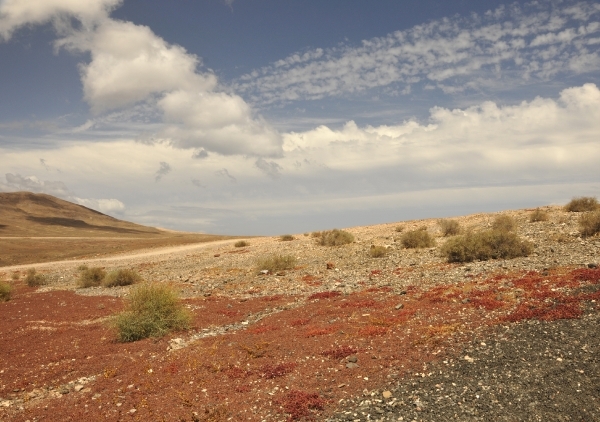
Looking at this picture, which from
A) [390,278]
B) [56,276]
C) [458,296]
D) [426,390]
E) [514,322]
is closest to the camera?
[426,390]

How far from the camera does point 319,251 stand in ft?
130

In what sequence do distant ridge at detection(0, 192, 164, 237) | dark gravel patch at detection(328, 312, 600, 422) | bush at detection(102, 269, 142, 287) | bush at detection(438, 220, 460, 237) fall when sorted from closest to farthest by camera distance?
dark gravel patch at detection(328, 312, 600, 422)
bush at detection(102, 269, 142, 287)
bush at detection(438, 220, 460, 237)
distant ridge at detection(0, 192, 164, 237)

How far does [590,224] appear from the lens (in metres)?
26.6

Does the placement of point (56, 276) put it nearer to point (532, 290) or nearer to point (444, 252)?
point (444, 252)

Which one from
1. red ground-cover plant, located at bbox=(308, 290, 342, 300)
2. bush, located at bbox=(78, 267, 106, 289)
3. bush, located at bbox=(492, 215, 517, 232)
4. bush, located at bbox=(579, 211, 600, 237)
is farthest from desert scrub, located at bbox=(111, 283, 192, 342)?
bush, located at bbox=(492, 215, 517, 232)

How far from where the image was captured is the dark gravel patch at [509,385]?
8891 mm

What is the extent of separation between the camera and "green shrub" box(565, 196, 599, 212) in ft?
124

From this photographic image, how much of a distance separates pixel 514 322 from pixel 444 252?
14885 mm

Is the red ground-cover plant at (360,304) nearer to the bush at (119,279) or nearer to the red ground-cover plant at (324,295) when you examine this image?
the red ground-cover plant at (324,295)

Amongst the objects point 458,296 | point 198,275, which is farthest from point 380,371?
point 198,275

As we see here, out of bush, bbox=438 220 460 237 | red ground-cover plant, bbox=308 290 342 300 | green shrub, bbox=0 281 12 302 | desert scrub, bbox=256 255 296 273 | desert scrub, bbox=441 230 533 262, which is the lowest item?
green shrub, bbox=0 281 12 302

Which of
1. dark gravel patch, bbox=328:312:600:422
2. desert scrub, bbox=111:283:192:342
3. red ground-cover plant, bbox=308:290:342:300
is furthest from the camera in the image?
red ground-cover plant, bbox=308:290:342:300

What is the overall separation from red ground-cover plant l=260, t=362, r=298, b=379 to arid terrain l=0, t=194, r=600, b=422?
5 cm

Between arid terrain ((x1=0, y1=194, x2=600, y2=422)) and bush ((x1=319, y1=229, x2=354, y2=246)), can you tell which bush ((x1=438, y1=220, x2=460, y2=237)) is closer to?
bush ((x1=319, y1=229, x2=354, y2=246))
